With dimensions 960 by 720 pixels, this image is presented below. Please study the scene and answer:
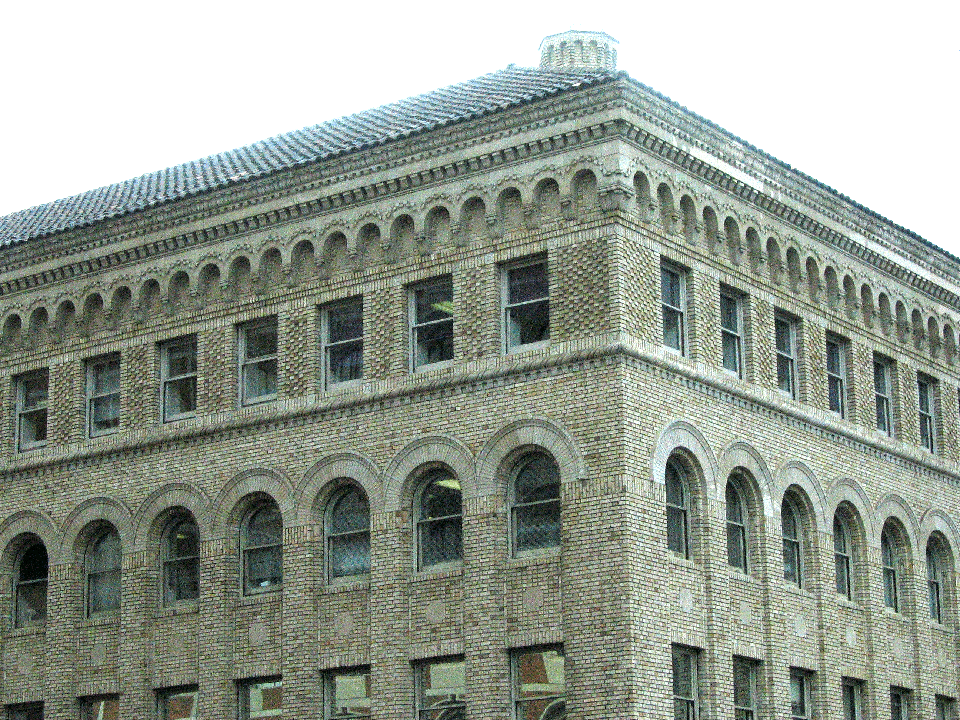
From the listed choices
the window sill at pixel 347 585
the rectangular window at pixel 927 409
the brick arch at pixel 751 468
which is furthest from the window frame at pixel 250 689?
the rectangular window at pixel 927 409

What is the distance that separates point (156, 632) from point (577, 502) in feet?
30.5

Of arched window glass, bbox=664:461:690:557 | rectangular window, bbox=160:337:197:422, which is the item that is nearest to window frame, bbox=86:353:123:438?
rectangular window, bbox=160:337:197:422

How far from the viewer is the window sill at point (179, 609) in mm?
38906

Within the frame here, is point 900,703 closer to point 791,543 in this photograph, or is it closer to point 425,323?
point 791,543

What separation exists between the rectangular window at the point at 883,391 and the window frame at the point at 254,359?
1206 cm

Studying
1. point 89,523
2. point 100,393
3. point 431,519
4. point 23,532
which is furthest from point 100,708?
point 431,519

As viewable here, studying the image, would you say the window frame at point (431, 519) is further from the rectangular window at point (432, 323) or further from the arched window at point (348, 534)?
the rectangular window at point (432, 323)

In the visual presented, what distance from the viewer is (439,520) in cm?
3650

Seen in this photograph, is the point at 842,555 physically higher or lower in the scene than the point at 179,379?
lower

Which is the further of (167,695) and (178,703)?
(167,695)

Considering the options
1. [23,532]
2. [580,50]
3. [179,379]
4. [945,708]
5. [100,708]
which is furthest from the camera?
[580,50]

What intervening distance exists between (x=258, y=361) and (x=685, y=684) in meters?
10.3

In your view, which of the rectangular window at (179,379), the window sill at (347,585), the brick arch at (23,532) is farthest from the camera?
the brick arch at (23,532)

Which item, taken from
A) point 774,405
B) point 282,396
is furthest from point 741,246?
point 282,396
